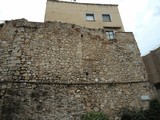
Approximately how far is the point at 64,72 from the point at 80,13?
7.59m

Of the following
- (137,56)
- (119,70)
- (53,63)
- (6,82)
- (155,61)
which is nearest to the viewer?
(6,82)

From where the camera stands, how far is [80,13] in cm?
1576

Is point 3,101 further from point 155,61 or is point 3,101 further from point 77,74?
point 155,61

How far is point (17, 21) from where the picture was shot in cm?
1074

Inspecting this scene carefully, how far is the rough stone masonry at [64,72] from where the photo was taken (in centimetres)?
860

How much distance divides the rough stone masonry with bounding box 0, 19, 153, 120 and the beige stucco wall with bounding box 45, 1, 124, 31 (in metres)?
3.93

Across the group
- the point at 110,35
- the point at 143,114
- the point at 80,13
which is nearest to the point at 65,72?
the point at 110,35

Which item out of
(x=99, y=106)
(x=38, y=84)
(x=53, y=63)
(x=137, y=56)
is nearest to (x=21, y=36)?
(x=53, y=63)

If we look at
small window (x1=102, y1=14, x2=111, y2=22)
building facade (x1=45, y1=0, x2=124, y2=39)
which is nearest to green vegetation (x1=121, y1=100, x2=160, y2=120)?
building facade (x1=45, y1=0, x2=124, y2=39)

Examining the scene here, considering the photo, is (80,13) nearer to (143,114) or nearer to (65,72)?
(65,72)

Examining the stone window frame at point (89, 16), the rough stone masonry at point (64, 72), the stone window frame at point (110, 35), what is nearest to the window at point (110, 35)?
the stone window frame at point (110, 35)

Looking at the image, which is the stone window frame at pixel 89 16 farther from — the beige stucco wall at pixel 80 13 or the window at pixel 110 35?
the window at pixel 110 35

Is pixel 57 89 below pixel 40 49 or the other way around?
below

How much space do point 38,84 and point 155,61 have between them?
946 cm
